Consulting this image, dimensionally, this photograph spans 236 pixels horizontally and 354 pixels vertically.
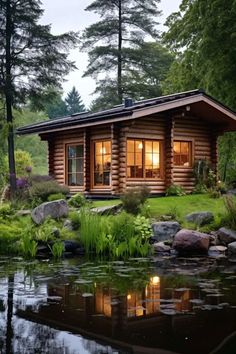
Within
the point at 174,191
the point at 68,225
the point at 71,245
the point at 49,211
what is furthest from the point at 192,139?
the point at 71,245

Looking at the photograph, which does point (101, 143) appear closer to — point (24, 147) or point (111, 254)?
point (111, 254)

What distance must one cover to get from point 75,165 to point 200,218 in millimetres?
8808

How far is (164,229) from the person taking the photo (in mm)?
12297

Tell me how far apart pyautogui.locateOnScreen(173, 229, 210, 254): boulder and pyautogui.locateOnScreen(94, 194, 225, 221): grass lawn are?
1.98m

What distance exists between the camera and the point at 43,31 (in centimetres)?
2214

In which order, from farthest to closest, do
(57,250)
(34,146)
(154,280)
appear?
(34,146) → (57,250) → (154,280)

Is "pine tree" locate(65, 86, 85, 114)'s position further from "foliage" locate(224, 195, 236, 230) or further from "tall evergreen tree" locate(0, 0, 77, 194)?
"foliage" locate(224, 195, 236, 230)

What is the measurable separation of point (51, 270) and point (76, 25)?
101 m

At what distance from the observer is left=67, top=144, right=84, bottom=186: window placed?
20.4 m

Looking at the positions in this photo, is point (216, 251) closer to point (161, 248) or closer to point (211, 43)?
point (161, 248)

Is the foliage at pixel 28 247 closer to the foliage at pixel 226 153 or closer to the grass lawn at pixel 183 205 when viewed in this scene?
the grass lawn at pixel 183 205

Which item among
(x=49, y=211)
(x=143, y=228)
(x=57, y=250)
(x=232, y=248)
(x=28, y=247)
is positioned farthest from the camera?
(x=49, y=211)

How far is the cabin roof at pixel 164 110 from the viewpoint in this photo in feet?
55.3

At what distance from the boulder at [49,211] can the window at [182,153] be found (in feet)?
24.0
